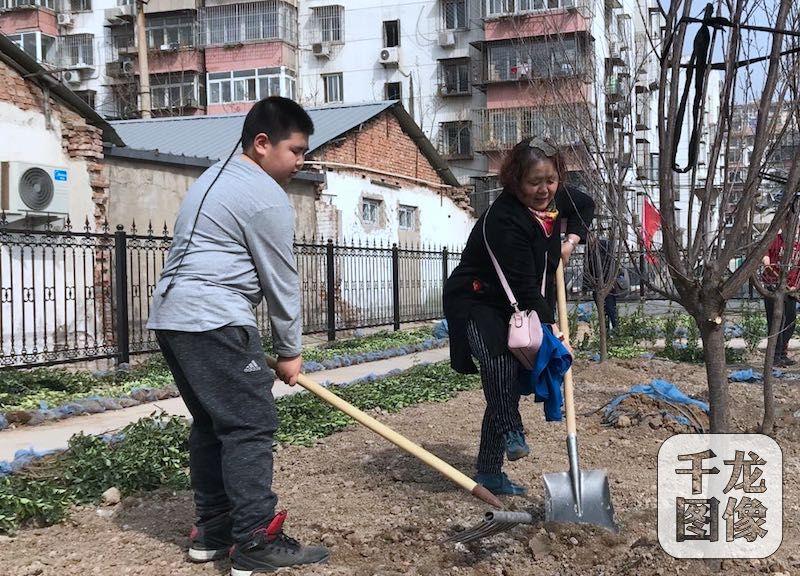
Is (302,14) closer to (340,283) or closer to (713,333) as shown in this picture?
(340,283)

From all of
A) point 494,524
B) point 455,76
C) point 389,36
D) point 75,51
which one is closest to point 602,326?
point 494,524

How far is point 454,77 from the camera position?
37.2 metres

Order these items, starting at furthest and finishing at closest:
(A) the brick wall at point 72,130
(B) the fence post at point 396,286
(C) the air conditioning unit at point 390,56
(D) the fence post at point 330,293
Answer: (C) the air conditioning unit at point 390,56 < (B) the fence post at point 396,286 < (D) the fence post at point 330,293 < (A) the brick wall at point 72,130

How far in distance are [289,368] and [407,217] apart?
16.1 meters

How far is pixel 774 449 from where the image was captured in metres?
3.93

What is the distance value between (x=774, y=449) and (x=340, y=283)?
11167 millimetres

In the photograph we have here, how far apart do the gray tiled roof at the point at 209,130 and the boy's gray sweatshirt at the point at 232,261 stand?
13.0 m

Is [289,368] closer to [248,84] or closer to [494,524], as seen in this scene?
[494,524]

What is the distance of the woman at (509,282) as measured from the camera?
12.0 ft

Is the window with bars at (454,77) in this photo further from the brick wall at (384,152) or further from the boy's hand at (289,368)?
the boy's hand at (289,368)

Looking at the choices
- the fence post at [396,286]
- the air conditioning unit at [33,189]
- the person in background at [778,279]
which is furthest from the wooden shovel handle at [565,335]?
the fence post at [396,286]

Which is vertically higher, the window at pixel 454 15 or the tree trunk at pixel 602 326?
the window at pixel 454 15

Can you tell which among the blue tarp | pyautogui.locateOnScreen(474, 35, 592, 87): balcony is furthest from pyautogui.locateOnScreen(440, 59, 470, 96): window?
the blue tarp

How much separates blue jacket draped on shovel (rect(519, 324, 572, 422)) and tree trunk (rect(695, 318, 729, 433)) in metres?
0.67
